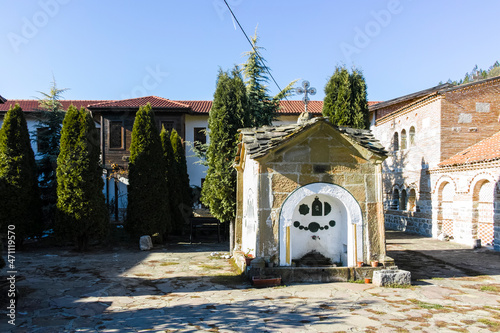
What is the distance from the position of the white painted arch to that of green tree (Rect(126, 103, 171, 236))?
635cm

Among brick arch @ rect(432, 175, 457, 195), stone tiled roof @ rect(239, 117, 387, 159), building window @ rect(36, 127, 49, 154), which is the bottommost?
brick arch @ rect(432, 175, 457, 195)

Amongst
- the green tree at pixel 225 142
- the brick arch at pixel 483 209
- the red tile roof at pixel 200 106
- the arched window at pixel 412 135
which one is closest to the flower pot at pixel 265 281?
the green tree at pixel 225 142

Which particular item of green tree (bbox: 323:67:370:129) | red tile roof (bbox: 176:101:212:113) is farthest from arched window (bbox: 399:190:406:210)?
red tile roof (bbox: 176:101:212:113)

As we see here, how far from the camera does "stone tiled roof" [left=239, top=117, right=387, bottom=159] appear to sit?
7090mm

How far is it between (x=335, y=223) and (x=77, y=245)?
797cm

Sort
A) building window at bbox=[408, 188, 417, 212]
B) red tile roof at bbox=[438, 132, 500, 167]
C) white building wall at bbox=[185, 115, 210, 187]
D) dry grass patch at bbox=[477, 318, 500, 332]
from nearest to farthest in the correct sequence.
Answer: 1. dry grass patch at bbox=[477, 318, 500, 332]
2. red tile roof at bbox=[438, 132, 500, 167]
3. building window at bbox=[408, 188, 417, 212]
4. white building wall at bbox=[185, 115, 210, 187]

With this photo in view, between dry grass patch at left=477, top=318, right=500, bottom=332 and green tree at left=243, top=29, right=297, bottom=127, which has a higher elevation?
green tree at left=243, top=29, right=297, bottom=127

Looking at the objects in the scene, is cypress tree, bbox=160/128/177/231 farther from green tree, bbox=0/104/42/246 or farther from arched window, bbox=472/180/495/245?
arched window, bbox=472/180/495/245

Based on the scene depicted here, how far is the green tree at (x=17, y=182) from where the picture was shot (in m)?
11.0

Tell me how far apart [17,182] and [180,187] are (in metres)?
5.87

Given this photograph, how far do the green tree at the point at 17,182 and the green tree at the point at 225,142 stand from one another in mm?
5659

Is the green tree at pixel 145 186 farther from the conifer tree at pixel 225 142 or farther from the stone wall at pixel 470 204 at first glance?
the stone wall at pixel 470 204

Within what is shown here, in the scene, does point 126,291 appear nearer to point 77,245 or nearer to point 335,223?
point 335,223

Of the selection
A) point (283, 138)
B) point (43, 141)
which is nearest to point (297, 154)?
point (283, 138)
